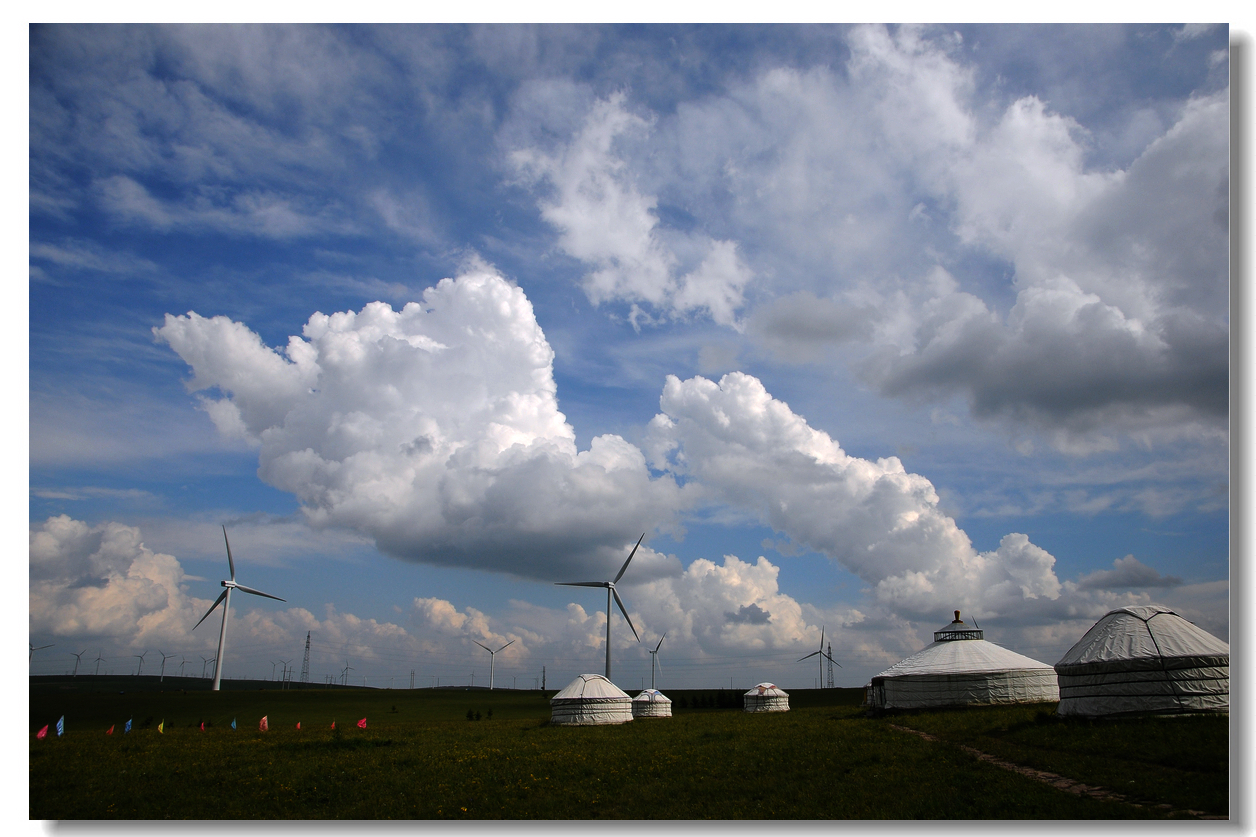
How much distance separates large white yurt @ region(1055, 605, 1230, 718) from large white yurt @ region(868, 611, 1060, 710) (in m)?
21.2

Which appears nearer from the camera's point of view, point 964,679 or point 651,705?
point 964,679

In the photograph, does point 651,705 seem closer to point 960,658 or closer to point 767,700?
point 767,700

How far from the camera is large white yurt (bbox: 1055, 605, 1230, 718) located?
35.6 meters

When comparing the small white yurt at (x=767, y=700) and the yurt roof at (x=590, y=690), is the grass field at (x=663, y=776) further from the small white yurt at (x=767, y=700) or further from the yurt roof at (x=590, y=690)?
the small white yurt at (x=767, y=700)

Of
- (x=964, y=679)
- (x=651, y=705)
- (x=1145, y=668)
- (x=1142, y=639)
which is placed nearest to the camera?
(x=1145, y=668)

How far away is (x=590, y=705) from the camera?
6406 cm

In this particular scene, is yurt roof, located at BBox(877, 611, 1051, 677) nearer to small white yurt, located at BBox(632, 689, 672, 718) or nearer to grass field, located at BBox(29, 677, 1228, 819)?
grass field, located at BBox(29, 677, 1228, 819)

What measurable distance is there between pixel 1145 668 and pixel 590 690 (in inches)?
1771

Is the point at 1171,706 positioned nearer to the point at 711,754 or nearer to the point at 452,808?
the point at 711,754

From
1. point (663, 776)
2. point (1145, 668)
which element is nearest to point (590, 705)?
point (663, 776)

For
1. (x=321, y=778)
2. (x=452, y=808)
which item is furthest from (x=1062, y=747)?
(x=321, y=778)

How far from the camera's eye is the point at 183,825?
22641 mm

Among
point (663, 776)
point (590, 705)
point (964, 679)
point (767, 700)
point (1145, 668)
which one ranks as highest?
point (1145, 668)

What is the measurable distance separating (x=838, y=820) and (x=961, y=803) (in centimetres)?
412
